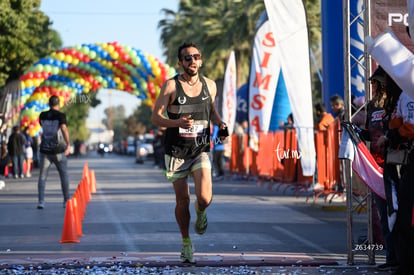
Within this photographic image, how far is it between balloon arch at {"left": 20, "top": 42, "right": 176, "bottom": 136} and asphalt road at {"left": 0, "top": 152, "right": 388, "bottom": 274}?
492 inches

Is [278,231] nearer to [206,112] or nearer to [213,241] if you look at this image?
[213,241]

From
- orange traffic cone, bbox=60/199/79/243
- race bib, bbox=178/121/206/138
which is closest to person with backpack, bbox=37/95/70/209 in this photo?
orange traffic cone, bbox=60/199/79/243

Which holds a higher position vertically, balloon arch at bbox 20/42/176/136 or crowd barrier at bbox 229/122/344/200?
balloon arch at bbox 20/42/176/136

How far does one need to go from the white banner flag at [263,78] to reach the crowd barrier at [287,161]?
59 centimetres

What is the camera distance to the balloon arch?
32.4 m

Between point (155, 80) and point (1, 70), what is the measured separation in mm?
8046

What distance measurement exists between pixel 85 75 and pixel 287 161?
14.2 meters

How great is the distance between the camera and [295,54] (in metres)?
15.2

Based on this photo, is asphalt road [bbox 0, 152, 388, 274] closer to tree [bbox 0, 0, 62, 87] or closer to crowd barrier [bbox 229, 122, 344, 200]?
crowd barrier [bbox 229, 122, 344, 200]

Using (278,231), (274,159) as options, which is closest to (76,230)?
(278,231)

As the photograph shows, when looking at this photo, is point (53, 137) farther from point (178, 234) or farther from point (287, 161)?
point (287, 161)

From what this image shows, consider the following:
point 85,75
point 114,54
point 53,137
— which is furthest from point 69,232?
point 85,75

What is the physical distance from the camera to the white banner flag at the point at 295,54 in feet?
48.9

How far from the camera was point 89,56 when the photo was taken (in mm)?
32688
